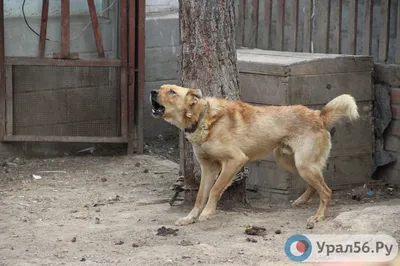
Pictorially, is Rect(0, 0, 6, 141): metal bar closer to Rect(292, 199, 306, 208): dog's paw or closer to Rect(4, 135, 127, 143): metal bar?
Rect(4, 135, 127, 143): metal bar

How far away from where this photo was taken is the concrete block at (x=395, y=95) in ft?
31.8

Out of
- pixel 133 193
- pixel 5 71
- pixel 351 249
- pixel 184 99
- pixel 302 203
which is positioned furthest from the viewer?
pixel 5 71

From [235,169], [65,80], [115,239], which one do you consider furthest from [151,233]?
[65,80]

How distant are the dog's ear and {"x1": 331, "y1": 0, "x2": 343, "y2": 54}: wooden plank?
283cm

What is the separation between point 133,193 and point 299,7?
122 inches

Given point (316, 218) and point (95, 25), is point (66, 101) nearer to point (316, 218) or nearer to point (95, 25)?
point (95, 25)

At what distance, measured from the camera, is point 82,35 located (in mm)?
11359

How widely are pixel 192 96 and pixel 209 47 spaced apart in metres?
0.67

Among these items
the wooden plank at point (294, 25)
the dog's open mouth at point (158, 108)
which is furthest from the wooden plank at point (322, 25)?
the dog's open mouth at point (158, 108)

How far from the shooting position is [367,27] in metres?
9.88

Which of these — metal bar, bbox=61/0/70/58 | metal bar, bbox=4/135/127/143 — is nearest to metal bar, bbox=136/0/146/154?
metal bar, bbox=4/135/127/143

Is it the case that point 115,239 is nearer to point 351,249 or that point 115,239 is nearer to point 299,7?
point 351,249

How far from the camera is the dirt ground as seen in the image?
7.02m

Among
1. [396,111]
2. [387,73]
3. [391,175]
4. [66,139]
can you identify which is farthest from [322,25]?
[66,139]
